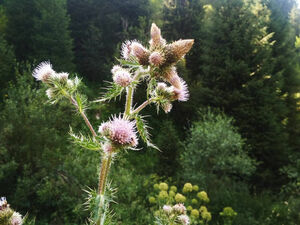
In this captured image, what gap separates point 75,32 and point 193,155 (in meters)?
16.9

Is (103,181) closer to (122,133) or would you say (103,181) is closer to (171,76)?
(122,133)

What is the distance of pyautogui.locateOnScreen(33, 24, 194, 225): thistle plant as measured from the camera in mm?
1584

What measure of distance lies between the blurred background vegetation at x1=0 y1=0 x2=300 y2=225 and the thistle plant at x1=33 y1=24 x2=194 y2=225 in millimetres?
3718

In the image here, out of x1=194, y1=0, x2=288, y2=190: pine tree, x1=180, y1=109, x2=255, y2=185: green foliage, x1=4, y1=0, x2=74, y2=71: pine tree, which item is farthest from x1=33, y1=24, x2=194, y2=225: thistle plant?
x1=4, y1=0, x2=74, y2=71: pine tree

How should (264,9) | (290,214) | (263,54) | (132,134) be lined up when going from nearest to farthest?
(132,134) < (290,214) < (263,54) < (264,9)

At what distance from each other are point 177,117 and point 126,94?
50.5 ft

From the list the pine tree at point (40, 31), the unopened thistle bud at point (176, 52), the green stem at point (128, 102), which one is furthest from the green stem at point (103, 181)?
the pine tree at point (40, 31)

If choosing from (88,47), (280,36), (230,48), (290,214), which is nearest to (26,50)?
(88,47)

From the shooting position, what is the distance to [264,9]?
55.0 feet

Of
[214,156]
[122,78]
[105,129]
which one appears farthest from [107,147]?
[214,156]

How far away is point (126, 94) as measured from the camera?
1.87m

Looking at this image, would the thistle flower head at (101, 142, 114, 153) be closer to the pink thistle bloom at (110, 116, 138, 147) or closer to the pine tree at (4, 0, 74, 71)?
the pink thistle bloom at (110, 116, 138, 147)

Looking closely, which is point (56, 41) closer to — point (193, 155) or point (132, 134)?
point (193, 155)

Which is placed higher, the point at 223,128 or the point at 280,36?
the point at 280,36
